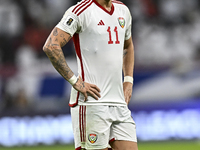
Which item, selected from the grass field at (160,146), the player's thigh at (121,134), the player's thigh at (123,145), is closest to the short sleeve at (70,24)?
the player's thigh at (121,134)

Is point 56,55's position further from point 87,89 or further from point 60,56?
point 87,89

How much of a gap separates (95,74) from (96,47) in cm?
25

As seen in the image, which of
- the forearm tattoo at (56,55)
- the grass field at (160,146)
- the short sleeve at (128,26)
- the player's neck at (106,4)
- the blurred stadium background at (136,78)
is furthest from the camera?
the blurred stadium background at (136,78)

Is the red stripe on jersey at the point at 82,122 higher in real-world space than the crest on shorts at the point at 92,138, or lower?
higher

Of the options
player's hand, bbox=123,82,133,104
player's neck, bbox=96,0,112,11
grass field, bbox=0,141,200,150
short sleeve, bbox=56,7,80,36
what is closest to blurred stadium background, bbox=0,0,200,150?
grass field, bbox=0,141,200,150

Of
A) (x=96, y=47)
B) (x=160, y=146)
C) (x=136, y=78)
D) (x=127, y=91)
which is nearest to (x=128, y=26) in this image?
(x=96, y=47)

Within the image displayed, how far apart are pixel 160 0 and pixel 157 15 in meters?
0.66

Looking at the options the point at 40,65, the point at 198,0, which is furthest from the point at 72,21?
the point at 198,0

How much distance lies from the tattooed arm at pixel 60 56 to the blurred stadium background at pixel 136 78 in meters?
4.87

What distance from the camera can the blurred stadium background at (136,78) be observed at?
9.27 meters

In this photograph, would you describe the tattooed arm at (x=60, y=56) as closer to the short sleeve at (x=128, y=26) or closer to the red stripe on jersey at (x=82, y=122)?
the red stripe on jersey at (x=82, y=122)

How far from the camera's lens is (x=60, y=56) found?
3.62 m

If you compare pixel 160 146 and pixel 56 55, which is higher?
pixel 56 55

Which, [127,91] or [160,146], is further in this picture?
[160,146]
